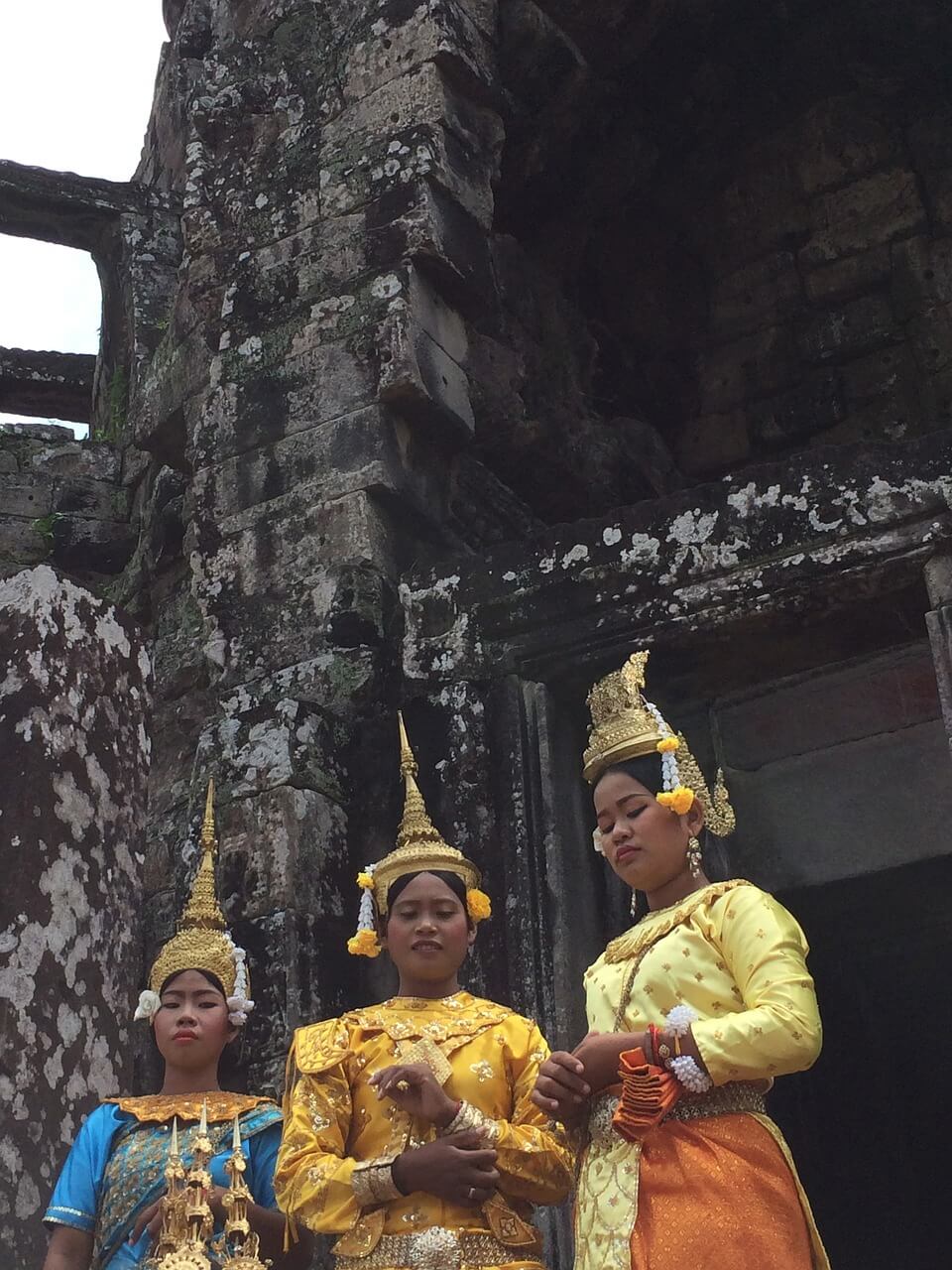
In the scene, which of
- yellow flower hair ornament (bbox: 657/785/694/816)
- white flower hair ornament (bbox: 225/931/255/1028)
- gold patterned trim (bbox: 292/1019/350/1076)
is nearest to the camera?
yellow flower hair ornament (bbox: 657/785/694/816)

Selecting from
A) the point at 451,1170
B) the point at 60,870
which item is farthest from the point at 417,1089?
the point at 60,870

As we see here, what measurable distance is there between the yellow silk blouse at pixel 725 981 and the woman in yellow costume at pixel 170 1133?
87cm

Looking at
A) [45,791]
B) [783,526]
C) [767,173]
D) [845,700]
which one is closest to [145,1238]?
[45,791]

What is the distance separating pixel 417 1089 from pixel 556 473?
3.48 m

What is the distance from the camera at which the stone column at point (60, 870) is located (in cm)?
385

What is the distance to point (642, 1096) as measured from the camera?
314cm

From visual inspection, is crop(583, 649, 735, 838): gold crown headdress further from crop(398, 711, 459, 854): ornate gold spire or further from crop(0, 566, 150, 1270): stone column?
crop(0, 566, 150, 1270): stone column

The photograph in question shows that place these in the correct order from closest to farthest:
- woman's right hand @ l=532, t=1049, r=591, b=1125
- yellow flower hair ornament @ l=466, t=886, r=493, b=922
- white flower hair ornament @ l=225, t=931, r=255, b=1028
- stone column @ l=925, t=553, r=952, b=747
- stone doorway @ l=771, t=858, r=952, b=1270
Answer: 1. woman's right hand @ l=532, t=1049, r=591, b=1125
2. yellow flower hair ornament @ l=466, t=886, r=493, b=922
3. white flower hair ornament @ l=225, t=931, r=255, b=1028
4. stone column @ l=925, t=553, r=952, b=747
5. stone doorway @ l=771, t=858, r=952, b=1270

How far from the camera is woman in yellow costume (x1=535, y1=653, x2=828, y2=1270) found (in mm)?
3107

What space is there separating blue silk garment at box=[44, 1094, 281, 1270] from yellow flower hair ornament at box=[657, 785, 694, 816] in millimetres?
1173

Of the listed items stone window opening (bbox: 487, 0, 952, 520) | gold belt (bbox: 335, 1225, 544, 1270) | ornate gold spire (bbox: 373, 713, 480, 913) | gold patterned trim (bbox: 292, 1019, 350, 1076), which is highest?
stone window opening (bbox: 487, 0, 952, 520)

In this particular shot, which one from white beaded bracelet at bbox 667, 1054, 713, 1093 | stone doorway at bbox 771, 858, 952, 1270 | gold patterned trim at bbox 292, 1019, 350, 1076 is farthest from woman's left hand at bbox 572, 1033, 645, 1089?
stone doorway at bbox 771, 858, 952, 1270

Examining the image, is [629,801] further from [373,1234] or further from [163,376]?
[163,376]

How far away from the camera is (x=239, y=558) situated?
5758mm
